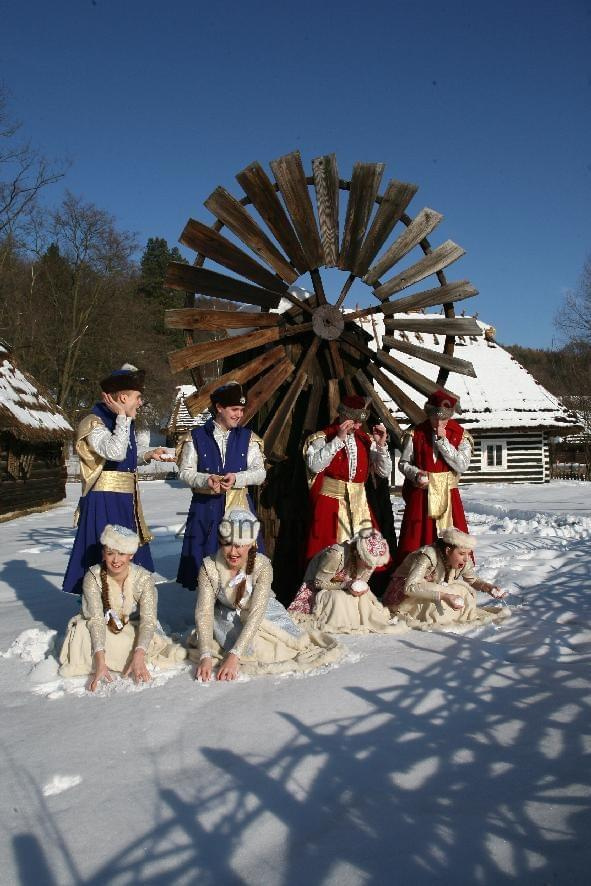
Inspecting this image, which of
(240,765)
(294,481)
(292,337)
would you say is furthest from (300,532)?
(240,765)

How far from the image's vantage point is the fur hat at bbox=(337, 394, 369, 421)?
14.3 feet

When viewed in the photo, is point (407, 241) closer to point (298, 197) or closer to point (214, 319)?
point (298, 197)

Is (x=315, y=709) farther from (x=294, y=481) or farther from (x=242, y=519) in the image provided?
(x=294, y=481)

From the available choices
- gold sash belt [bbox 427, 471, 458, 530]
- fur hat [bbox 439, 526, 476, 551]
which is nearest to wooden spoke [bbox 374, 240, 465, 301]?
gold sash belt [bbox 427, 471, 458, 530]

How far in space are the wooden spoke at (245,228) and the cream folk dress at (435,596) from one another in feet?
6.95

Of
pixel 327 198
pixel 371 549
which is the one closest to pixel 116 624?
pixel 371 549

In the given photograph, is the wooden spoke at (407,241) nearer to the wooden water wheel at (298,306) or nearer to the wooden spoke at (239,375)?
the wooden water wheel at (298,306)

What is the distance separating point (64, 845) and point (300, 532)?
3.16 m

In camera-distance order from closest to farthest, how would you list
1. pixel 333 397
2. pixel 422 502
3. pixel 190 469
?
pixel 190 469 < pixel 422 502 < pixel 333 397

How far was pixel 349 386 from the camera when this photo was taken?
5.09m

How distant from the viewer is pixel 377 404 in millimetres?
4984

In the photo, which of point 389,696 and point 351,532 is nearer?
point 389,696

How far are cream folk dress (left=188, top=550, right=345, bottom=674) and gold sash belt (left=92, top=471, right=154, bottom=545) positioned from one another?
0.57 metres

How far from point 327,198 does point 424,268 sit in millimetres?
862
